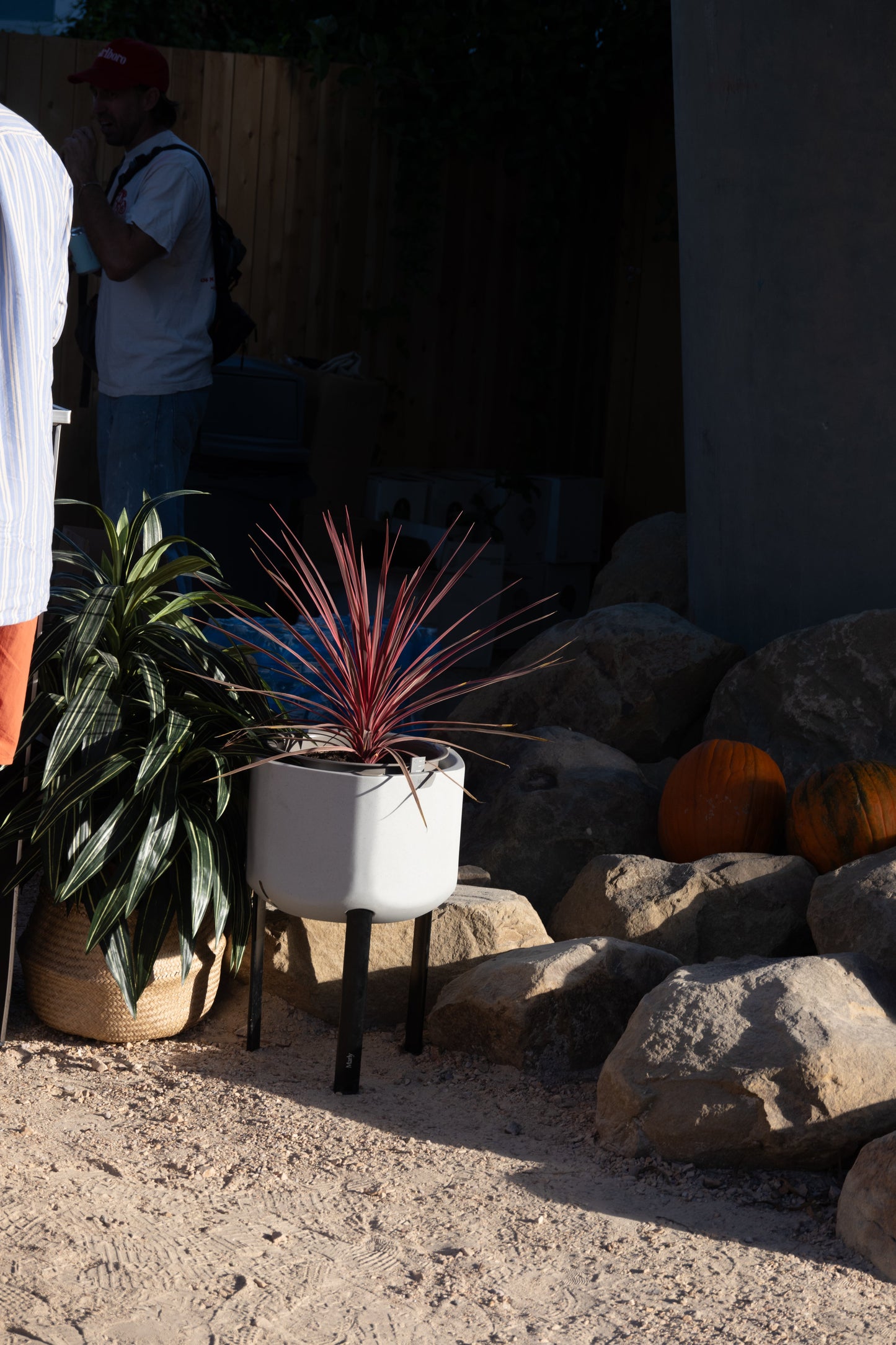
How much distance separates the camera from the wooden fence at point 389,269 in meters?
5.99

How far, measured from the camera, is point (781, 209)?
3922 mm

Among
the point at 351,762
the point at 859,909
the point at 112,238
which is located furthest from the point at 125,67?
the point at 859,909

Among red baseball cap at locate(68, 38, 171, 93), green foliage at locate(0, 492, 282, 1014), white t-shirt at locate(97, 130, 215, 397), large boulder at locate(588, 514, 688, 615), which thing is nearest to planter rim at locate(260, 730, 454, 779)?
green foliage at locate(0, 492, 282, 1014)

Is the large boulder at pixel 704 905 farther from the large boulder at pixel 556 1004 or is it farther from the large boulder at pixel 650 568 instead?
the large boulder at pixel 650 568

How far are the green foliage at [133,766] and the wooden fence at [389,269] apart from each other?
331 cm

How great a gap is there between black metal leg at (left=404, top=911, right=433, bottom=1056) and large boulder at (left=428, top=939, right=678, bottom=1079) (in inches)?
2.5

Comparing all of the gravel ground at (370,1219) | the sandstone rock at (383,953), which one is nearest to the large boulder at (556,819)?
the sandstone rock at (383,953)

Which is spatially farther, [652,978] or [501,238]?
[501,238]

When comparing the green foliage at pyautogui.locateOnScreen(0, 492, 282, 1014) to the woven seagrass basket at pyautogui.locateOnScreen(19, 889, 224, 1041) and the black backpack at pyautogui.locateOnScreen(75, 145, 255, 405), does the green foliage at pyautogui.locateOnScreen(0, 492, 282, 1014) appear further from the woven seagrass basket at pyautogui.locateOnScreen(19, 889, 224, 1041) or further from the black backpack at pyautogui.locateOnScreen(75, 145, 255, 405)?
the black backpack at pyautogui.locateOnScreen(75, 145, 255, 405)

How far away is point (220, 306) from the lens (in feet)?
12.8

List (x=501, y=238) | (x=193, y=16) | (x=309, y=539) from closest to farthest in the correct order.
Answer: (x=309, y=539), (x=501, y=238), (x=193, y=16)

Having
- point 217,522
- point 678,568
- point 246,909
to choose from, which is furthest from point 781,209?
point 246,909

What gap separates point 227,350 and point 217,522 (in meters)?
1.06

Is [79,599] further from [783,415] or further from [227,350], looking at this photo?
[783,415]
